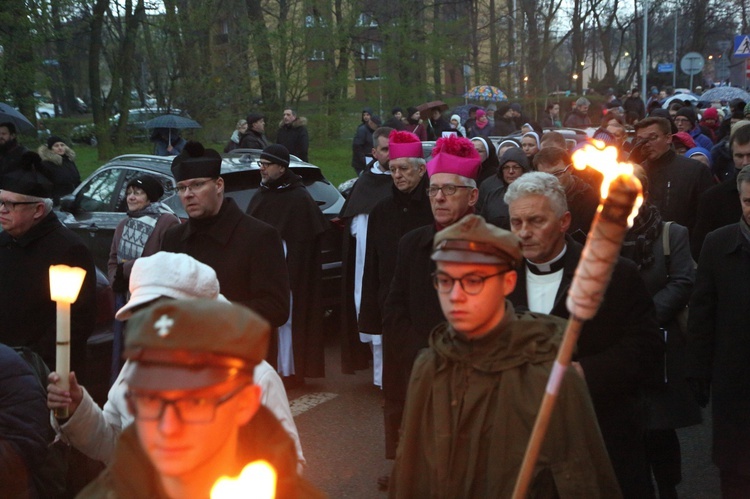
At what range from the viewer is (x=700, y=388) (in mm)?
5398

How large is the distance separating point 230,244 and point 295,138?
12.8 meters

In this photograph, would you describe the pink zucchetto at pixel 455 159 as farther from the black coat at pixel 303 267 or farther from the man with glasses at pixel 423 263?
the black coat at pixel 303 267

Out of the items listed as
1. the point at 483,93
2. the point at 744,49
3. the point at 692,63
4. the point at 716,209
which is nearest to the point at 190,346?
the point at 716,209

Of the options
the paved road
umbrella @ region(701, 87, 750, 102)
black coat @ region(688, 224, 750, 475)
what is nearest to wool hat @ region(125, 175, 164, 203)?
the paved road

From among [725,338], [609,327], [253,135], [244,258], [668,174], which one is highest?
[253,135]

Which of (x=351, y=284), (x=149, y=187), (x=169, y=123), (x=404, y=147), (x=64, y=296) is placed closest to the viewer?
(x=64, y=296)

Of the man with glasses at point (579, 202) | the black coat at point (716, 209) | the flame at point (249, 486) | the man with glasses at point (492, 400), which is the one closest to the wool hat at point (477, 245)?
the man with glasses at point (492, 400)

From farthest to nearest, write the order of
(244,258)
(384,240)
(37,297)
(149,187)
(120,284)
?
(149,187), (120,284), (384,240), (244,258), (37,297)

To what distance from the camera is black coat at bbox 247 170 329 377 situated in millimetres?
8672

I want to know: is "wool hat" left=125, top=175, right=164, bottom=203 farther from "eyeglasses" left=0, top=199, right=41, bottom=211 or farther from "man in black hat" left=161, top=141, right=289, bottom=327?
"eyeglasses" left=0, top=199, right=41, bottom=211

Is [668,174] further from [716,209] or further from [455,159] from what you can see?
[455,159]

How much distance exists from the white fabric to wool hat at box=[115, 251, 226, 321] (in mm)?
274

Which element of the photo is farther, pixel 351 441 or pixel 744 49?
pixel 744 49

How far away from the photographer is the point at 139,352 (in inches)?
83.7
